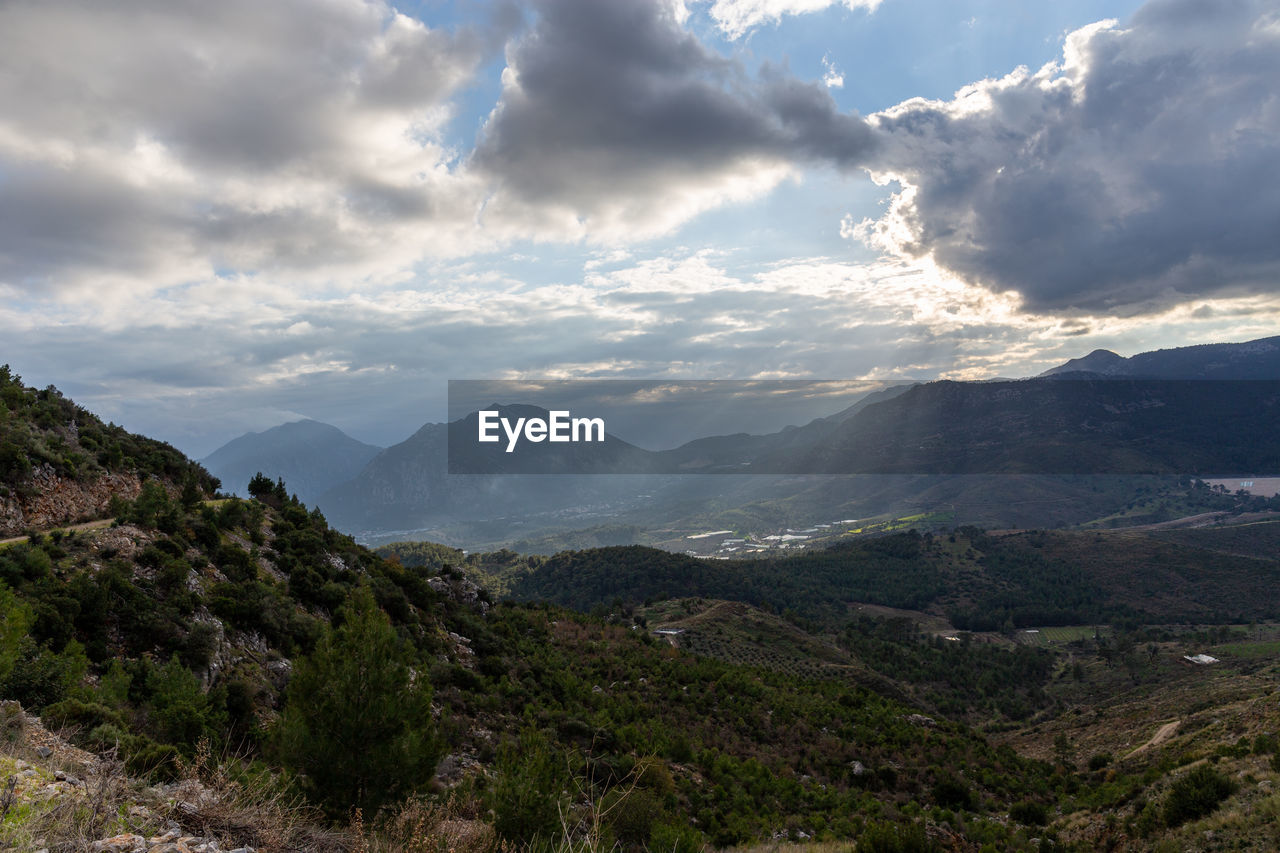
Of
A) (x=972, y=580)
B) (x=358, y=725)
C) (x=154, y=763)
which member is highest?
(x=358, y=725)

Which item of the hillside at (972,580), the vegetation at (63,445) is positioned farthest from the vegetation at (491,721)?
the hillside at (972,580)

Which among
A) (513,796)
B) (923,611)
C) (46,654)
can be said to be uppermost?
(46,654)

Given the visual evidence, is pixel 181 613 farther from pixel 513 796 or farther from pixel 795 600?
pixel 795 600

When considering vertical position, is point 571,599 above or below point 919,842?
below

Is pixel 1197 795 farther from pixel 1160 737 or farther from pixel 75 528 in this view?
pixel 75 528

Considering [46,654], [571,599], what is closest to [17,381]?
[46,654]

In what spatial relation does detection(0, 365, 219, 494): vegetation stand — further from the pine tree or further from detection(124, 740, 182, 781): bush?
the pine tree

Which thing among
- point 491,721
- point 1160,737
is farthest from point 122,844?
point 1160,737
